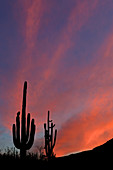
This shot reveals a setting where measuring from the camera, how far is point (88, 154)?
5059mm

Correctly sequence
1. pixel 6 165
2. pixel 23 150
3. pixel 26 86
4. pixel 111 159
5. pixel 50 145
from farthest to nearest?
1. pixel 50 145
2. pixel 26 86
3. pixel 23 150
4. pixel 6 165
5. pixel 111 159

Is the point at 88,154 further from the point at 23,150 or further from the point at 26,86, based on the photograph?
the point at 26,86

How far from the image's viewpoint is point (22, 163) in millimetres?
5055

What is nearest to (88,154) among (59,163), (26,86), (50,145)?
(59,163)

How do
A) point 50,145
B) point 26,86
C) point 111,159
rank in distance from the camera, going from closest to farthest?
point 111,159 → point 26,86 → point 50,145

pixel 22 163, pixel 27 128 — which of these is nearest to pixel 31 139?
pixel 27 128

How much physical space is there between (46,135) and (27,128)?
8434mm

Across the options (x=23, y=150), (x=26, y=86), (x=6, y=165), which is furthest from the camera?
(x=26, y=86)

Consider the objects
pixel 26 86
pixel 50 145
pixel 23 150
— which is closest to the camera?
pixel 23 150

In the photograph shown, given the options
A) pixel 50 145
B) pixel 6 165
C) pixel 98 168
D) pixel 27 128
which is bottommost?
pixel 98 168

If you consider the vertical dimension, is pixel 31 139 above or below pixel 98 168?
above

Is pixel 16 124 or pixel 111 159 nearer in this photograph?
pixel 111 159

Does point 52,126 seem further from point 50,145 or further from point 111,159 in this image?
point 111,159

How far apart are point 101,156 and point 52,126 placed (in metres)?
14.5
